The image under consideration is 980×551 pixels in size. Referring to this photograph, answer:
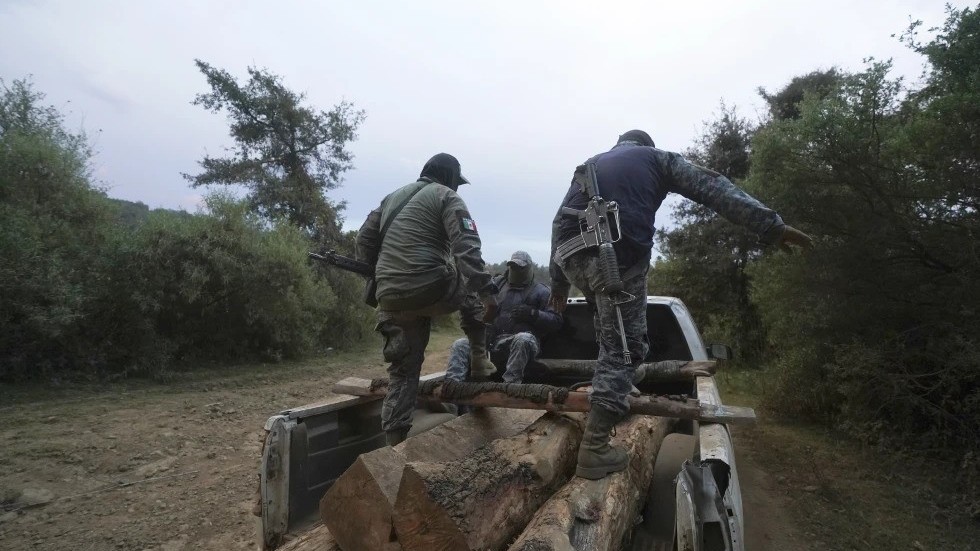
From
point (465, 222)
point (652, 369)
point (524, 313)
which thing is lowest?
point (652, 369)

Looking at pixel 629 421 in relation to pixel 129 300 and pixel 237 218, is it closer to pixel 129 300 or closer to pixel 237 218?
pixel 129 300

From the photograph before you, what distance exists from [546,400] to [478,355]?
3.20 feet

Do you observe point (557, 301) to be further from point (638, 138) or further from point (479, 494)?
point (479, 494)

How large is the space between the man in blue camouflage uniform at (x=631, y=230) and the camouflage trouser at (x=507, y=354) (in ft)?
3.73

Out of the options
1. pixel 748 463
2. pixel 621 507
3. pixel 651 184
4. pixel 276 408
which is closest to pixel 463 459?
pixel 621 507

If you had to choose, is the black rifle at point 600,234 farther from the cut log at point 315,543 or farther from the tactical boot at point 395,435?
the cut log at point 315,543

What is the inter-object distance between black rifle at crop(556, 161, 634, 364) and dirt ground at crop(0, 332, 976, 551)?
8.67ft

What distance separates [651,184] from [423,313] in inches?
59.9

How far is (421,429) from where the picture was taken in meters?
3.55

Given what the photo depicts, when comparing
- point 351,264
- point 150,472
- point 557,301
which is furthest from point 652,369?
point 150,472

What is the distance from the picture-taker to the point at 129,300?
348 inches

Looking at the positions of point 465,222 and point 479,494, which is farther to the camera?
point 465,222

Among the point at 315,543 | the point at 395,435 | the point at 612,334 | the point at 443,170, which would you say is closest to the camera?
the point at 315,543

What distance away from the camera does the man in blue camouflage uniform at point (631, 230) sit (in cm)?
271
